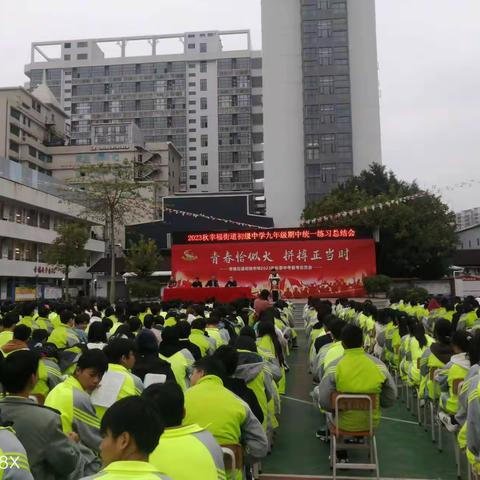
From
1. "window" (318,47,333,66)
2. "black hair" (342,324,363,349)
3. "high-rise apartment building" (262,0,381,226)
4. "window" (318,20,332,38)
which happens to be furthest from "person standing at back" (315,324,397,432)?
"window" (318,20,332,38)

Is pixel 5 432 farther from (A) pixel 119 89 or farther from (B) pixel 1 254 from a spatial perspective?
(A) pixel 119 89

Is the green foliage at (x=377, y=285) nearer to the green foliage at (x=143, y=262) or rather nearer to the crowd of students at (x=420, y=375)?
the green foliage at (x=143, y=262)

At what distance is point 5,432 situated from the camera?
210 centimetres

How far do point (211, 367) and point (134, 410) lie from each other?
146 centimetres

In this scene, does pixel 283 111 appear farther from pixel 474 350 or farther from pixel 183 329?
pixel 474 350

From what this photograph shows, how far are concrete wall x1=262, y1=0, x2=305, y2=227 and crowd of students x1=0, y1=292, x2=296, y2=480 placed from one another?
4057cm

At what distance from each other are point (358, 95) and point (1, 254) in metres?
31.6

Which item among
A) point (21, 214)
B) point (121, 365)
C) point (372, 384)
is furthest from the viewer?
point (21, 214)

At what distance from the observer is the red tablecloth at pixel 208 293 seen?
18.3 m

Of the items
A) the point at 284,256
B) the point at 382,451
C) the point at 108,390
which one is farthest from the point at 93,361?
the point at 284,256

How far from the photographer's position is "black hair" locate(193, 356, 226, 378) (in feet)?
10.8

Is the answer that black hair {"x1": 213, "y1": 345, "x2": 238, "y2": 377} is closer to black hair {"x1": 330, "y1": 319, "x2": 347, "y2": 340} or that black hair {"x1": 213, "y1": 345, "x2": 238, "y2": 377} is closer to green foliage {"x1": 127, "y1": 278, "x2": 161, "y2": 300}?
black hair {"x1": 330, "y1": 319, "x2": 347, "y2": 340}

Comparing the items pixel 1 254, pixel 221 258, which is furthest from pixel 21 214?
pixel 221 258

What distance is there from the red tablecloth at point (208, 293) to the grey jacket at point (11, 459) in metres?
15.9
